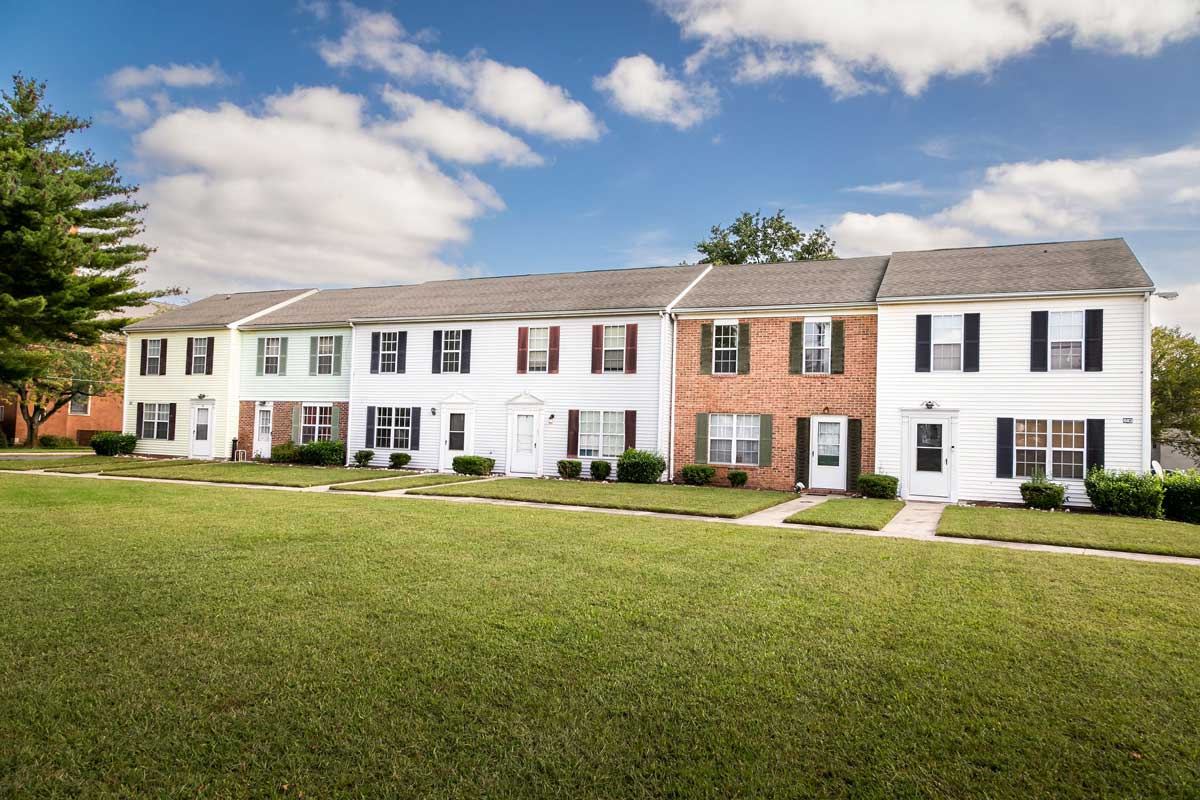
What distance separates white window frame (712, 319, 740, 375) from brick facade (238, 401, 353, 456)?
44.3 ft

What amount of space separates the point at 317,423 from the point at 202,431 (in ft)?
17.4

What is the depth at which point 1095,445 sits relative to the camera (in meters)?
15.7

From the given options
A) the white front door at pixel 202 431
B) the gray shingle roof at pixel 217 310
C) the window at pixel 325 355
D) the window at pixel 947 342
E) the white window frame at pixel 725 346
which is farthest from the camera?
the gray shingle roof at pixel 217 310

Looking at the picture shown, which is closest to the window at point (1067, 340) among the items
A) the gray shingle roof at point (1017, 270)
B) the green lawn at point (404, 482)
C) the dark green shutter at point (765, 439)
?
the gray shingle roof at point (1017, 270)

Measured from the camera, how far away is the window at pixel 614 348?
814 inches

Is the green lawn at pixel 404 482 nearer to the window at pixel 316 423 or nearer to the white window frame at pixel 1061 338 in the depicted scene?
the window at pixel 316 423

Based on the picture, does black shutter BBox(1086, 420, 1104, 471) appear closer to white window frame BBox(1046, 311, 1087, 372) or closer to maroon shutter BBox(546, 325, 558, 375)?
white window frame BBox(1046, 311, 1087, 372)

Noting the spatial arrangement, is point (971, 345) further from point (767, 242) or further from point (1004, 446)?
point (767, 242)

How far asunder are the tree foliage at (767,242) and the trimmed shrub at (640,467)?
1578cm

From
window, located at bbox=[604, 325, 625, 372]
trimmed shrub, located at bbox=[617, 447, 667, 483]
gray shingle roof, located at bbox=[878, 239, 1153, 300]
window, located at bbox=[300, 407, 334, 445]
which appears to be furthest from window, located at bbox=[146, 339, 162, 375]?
gray shingle roof, located at bbox=[878, 239, 1153, 300]

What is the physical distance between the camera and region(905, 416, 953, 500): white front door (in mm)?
17062

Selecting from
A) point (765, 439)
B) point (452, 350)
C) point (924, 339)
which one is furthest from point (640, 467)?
point (924, 339)

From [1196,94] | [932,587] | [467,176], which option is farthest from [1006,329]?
[467,176]

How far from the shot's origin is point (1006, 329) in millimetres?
16703
